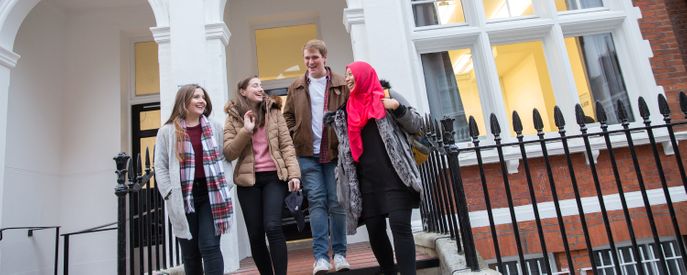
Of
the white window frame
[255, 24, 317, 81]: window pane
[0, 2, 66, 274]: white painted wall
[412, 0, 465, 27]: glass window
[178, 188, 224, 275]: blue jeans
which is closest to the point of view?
[178, 188, 224, 275]: blue jeans

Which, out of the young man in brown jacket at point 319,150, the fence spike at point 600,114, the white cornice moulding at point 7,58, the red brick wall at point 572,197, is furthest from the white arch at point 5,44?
the fence spike at point 600,114

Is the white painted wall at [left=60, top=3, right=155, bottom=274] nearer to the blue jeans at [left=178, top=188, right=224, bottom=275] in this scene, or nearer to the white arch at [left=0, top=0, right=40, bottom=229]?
the white arch at [left=0, top=0, right=40, bottom=229]

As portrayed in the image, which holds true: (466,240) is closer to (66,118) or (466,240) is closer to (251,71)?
(251,71)

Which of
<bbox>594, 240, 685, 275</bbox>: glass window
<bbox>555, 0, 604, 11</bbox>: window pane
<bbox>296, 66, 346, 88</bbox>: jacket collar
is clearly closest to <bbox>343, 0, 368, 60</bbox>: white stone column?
<bbox>296, 66, 346, 88</bbox>: jacket collar

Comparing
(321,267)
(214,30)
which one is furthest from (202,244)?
(214,30)

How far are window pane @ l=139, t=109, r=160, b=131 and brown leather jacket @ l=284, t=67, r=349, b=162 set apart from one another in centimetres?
471

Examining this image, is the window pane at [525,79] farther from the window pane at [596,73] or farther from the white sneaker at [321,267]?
the white sneaker at [321,267]

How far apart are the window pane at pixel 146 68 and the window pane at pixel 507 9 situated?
221 inches

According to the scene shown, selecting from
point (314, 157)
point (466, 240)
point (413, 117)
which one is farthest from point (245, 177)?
point (466, 240)

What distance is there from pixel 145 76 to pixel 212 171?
5.43 m

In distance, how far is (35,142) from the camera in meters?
6.41

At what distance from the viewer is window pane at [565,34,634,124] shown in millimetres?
5340

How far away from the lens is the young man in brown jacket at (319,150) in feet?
10.3

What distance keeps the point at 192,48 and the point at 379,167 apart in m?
3.25
